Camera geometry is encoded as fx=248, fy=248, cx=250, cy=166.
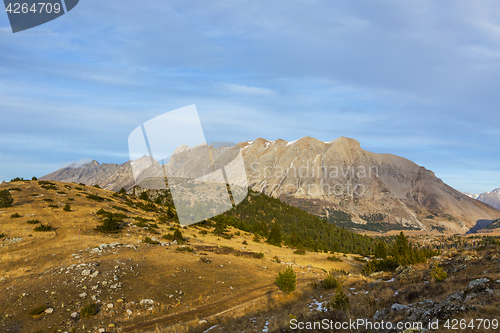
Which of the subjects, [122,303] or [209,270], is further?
[209,270]

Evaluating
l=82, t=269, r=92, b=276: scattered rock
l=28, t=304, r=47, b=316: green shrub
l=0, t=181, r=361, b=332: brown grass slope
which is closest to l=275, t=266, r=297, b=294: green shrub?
l=0, t=181, r=361, b=332: brown grass slope

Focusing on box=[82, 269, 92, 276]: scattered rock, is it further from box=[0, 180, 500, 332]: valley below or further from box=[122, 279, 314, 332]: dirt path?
box=[122, 279, 314, 332]: dirt path

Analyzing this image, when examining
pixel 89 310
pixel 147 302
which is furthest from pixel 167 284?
pixel 89 310

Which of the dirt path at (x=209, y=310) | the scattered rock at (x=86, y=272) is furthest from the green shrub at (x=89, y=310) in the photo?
the scattered rock at (x=86, y=272)

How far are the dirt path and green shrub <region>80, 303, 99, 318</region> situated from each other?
263 cm

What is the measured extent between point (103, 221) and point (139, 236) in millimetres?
5937

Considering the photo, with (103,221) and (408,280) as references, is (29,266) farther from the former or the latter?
(408,280)

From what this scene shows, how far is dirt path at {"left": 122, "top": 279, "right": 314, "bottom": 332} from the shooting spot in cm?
1650

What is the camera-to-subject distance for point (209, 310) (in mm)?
19578

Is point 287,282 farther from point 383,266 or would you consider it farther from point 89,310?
point 383,266

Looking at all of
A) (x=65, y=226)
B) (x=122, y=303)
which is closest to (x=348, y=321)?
(x=122, y=303)

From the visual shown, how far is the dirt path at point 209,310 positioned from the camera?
16.5 m

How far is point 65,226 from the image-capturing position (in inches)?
1280

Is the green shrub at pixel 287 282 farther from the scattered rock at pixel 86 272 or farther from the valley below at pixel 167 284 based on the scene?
the scattered rock at pixel 86 272
